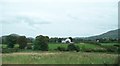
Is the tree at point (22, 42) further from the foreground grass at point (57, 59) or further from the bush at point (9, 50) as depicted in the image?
the foreground grass at point (57, 59)

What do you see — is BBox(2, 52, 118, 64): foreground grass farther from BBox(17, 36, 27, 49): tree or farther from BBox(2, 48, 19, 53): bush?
BBox(17, 36, 27, 49): tree

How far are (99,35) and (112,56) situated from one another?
5.33m

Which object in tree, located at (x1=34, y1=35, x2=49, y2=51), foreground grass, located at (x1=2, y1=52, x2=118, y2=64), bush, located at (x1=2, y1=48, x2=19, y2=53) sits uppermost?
tree, located at (x1=34, y1=35, x2=49, y2=51)

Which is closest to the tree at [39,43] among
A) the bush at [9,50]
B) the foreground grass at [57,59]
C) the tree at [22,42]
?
the tree at [22,42]

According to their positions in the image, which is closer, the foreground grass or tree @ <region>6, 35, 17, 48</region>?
the foreground grass

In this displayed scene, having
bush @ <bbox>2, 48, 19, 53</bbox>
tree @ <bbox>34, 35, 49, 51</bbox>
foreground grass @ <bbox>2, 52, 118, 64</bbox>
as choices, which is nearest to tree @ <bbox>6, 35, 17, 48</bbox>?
bush @ <bbox>2, 48, 19, 53</bbox>

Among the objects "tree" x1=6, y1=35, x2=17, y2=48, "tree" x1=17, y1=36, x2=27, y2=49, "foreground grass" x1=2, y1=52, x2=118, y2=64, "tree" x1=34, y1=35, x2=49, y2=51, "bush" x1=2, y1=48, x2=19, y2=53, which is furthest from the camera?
"tree" x1=17, y1=36, x2=27, y2=49

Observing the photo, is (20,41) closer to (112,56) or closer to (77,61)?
(77,61)

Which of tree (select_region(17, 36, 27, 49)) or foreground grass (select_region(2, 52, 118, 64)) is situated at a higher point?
tree (select_region(17, 36, 27, 49))

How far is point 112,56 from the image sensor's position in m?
8.70

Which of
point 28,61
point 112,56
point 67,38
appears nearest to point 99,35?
point 67,38

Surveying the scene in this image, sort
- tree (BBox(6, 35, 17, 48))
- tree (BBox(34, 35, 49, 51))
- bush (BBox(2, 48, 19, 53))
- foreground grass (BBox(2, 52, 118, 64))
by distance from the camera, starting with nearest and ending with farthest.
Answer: foreground grass (BBox(2, 52, 118, 64)) → bush (BBox(2, 48, 19, 53)) → tree (BBox(6, 35, 17, 48)) → tree (BBox(34, 35, 49, 51))

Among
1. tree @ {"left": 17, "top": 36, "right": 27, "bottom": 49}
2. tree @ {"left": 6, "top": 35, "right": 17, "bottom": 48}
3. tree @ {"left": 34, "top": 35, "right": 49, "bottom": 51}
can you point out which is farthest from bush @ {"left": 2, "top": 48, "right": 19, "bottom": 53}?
tree @ {"left": 34, "top": 35, "right": 49, "bottom": 51}

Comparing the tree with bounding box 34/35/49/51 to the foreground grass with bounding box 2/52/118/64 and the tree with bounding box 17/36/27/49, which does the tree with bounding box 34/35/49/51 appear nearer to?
the tree with bounding box 17/36/27/49
